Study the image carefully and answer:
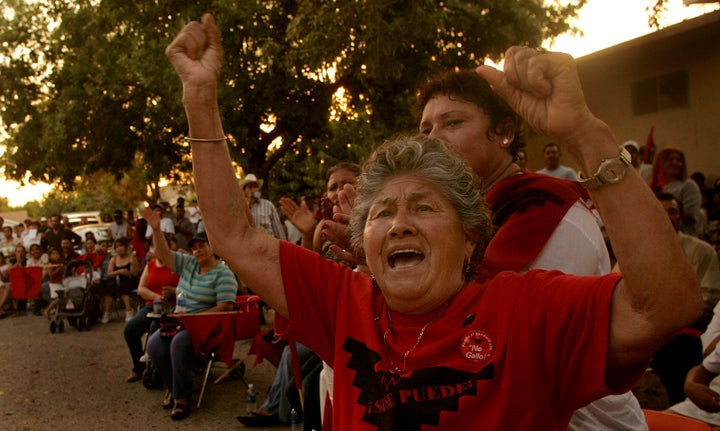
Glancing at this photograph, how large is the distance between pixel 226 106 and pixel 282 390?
11.1 m

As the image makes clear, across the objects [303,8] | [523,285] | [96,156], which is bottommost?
[523,285]

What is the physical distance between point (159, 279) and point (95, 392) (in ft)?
5.04

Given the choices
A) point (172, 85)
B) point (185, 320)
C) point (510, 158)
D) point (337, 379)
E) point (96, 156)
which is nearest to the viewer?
point (337, 379)

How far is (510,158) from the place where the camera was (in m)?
2.60

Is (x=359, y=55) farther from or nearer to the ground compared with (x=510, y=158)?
farther from the ground

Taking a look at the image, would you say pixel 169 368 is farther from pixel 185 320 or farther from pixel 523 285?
pixel 523 285

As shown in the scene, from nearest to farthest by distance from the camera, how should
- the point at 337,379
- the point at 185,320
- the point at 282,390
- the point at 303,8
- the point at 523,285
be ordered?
the point at 523,285, the point at 337,379, the point at 282,390, the point at 185,320, the point at 303,8

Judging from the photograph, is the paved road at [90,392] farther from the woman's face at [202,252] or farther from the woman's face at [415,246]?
the woman's face at [415,246]

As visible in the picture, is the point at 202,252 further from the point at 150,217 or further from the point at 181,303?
the point at 150,217

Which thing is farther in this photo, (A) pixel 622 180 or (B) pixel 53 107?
(B) pixel 53 107

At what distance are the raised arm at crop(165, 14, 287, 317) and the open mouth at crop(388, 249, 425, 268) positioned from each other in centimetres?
36

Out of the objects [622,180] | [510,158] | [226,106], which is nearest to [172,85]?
[226,106]

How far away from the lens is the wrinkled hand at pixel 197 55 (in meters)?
2.05

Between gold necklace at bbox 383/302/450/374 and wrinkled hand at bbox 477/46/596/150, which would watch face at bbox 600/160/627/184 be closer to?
wrinkled hand at bbox 477/46/596/150
